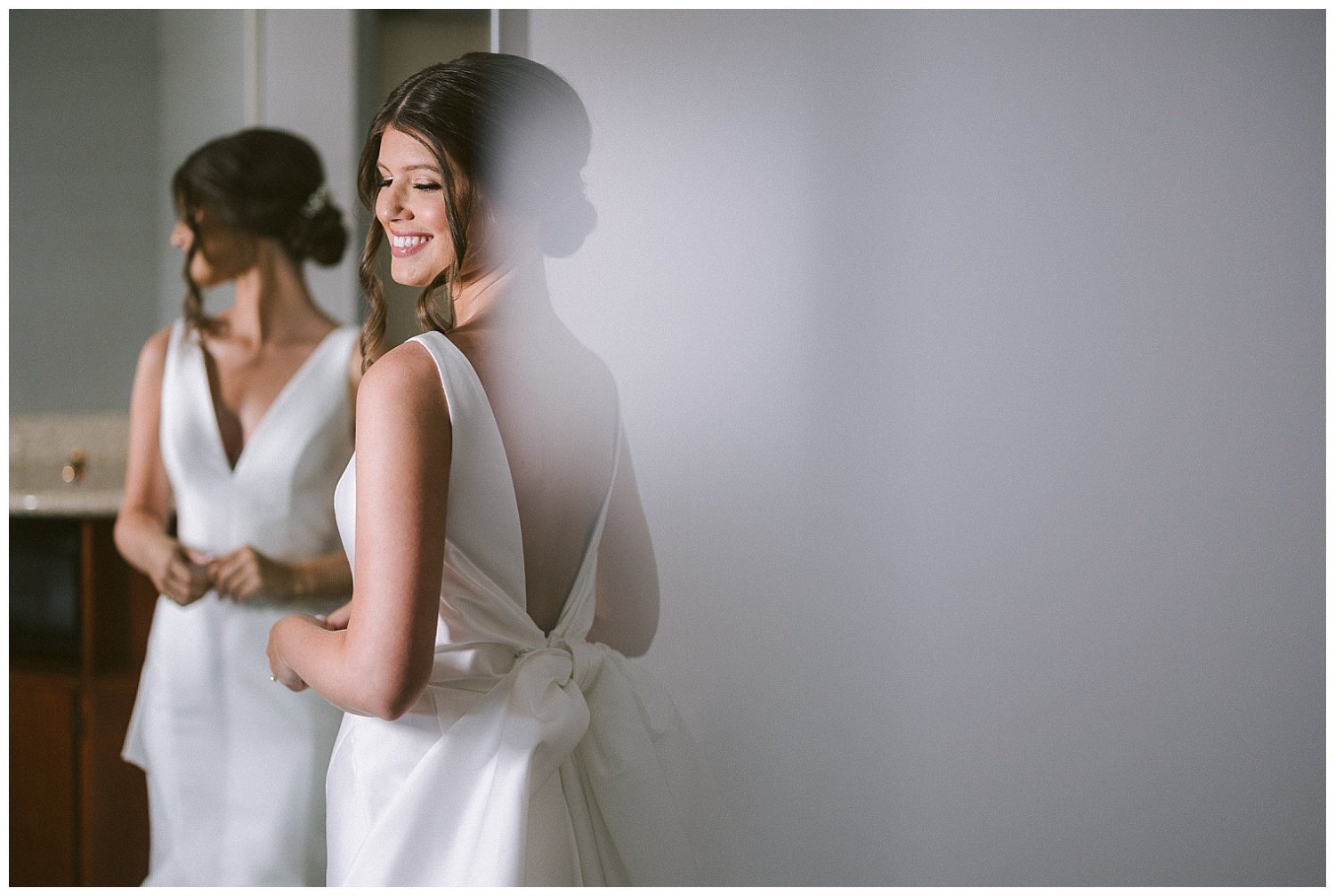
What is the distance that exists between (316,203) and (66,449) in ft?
2.29

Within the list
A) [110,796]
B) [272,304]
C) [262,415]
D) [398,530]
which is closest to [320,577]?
[262,415]

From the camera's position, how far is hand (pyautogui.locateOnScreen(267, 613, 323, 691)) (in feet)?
2.43

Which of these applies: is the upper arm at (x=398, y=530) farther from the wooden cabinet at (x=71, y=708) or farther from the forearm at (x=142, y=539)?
the wooden cabinet at (x=71, y=708)

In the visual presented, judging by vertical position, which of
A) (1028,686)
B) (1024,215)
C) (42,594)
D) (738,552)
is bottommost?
(42,594)

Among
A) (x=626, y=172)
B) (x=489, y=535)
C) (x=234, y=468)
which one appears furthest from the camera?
(x=234, y=468)

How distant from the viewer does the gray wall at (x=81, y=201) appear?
158cm

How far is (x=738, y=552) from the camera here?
3.10ft

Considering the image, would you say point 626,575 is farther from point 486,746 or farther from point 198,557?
point 198,557

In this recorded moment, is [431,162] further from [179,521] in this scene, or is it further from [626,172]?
[179,521]

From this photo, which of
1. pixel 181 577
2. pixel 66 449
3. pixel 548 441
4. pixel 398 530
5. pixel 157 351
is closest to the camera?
pixel 398 530

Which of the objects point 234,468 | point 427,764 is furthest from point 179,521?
point 427,764

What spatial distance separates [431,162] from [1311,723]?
882 millimetres

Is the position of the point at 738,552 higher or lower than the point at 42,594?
higher

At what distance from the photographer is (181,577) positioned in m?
1.30
